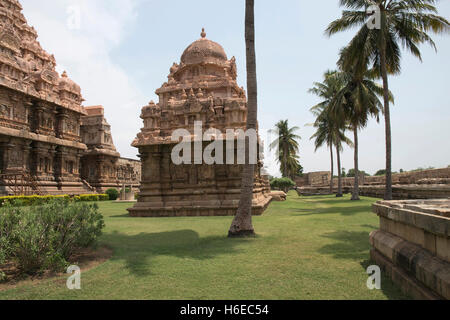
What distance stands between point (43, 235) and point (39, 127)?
83.3 ft

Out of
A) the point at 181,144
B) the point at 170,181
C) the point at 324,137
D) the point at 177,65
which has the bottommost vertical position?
the point at 170,181

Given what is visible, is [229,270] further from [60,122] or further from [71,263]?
[60,122]

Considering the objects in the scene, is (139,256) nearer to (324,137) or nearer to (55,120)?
(55,120)

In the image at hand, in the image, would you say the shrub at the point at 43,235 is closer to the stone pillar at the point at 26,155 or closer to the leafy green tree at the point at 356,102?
the leafy green tree at the point at 356,102

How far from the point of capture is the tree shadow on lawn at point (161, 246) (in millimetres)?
5133

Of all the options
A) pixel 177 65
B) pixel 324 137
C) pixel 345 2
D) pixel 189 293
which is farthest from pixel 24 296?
pixel 324 137

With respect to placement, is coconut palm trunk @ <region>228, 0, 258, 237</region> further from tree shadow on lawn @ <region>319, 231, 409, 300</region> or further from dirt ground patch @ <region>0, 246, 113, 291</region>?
dirt ground patch @ <region>0, 246, 113, 291</region>

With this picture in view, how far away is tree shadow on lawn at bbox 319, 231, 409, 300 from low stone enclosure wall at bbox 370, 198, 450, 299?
4.4 inches

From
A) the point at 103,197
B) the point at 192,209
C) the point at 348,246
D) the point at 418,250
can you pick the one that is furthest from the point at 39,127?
the point at 418,250

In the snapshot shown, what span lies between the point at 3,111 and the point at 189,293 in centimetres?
2608

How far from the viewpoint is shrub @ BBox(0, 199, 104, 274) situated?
419 cm

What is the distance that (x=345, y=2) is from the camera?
577 inches

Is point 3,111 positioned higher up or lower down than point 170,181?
higher up
